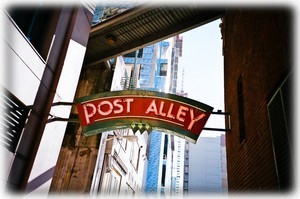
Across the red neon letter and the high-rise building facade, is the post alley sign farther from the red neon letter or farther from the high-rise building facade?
the high-rise building facade

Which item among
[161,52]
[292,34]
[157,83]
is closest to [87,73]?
[292,34]

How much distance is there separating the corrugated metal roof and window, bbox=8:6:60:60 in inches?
117

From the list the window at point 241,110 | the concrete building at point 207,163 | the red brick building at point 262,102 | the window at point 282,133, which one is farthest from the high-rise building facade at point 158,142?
the window at point 282,133

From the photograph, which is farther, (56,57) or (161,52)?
(161,52)

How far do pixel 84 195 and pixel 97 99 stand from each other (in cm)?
A: 569

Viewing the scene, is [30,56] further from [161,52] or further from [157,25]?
[161,52]

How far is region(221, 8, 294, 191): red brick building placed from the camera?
338 centimetres

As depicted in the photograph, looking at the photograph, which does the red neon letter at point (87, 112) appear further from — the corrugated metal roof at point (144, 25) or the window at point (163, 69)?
the window at point (163, 69)

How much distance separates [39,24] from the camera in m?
6.27

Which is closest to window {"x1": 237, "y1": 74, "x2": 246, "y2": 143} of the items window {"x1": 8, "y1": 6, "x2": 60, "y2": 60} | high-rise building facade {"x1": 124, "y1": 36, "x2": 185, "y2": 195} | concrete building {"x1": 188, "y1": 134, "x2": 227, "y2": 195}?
window {"x1": 8, "y1": 6, "x2": 60, "y2": 60}

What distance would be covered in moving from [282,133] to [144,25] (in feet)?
23.3

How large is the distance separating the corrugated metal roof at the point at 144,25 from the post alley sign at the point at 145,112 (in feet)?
12.7

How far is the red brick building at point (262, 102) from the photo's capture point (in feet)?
11.1

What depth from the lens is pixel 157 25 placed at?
937 centimetres
